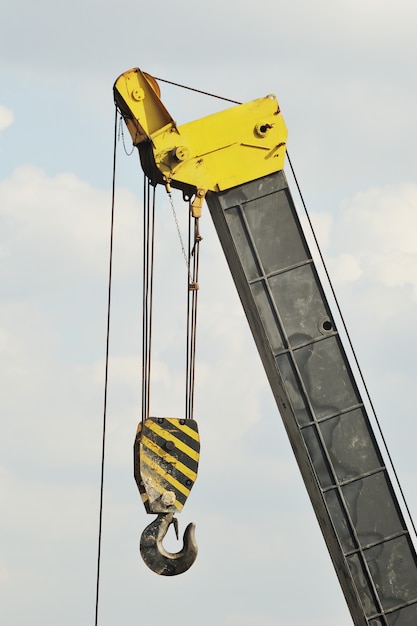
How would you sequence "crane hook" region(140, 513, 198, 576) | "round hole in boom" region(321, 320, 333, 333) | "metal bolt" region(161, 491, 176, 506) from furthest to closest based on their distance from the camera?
"round hole in boom" region(321, 320, 333, 333) < "metal bolt" region(161, 491, 176, 506) < "crane hook" region(140, 513, 198, 576)

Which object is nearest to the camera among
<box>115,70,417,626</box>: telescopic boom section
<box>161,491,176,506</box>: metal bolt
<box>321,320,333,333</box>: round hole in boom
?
<box>161,491,176,506</box>: metal bolt

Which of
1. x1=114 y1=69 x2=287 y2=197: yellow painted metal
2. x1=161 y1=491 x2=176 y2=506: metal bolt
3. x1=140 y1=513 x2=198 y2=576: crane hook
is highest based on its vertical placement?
x1=114 y1=69 x2=287 y2=197: yellow painted metal

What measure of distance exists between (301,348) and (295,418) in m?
0.58

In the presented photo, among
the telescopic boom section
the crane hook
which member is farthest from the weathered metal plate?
the telescopic boom section

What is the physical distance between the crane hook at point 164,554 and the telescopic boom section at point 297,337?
44.9 inches

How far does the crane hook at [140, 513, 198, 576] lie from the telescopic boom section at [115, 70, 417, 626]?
1141 millimetres

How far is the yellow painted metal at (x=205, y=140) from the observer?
11.6m

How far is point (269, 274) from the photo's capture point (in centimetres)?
1177

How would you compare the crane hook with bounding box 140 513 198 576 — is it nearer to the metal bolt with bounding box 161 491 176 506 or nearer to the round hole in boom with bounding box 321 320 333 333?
the metal bolt with bounding box 161 491 176 506

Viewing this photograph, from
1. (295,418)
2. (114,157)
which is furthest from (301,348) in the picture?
(114,157)

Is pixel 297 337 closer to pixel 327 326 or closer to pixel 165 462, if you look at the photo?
pixel 327 326

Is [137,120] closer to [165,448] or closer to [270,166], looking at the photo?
[270,166]

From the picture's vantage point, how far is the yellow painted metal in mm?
11641

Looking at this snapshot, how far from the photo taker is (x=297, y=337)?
38.5 feet
